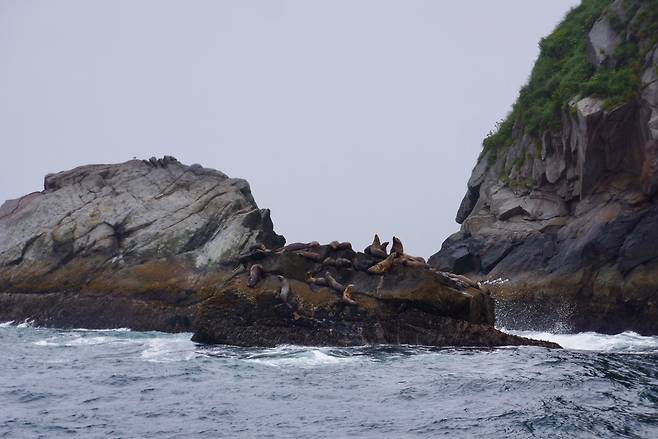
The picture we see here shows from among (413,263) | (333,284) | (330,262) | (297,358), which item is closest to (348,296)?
(333,284)

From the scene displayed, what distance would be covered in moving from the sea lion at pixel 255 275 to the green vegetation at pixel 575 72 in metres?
21.8

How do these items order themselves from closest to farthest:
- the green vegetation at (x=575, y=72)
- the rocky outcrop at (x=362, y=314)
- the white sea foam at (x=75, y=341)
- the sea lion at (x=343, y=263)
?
the rocky outcrop at (x=362, y=314) → the sea lion at (x=343, y=263) → the white sea foam at (x=75, y=341) → the green vegetation at (x=575, y=72)

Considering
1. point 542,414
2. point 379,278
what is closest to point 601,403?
point 542,414

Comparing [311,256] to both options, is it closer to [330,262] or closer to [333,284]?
[330,262]

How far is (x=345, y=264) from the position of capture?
3444cm

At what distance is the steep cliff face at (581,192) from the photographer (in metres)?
39.5

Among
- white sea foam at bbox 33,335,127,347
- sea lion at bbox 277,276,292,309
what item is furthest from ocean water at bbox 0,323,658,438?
white sea foam at bbox 33,335,127,347

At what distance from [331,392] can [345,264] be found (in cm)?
1210

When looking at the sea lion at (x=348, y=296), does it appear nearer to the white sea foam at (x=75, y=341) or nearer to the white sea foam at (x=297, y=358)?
the white sea foam at (x=297, y=358)

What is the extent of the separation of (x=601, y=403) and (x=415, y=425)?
5148mm

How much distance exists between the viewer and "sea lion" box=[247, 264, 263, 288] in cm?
3297

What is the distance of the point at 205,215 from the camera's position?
52438 millimetres

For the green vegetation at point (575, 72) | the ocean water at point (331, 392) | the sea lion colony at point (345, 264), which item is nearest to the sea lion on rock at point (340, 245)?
the sea lion colony at point (345, 264)

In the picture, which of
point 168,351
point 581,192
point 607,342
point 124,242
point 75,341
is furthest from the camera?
point 124,242
